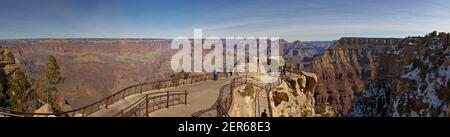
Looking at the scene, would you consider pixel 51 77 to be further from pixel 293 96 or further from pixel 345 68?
pixel 345 68

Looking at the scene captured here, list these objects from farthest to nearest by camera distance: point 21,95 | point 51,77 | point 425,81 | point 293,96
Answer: point 51,77 < point 21,95 < point 293,96 < point 425,81

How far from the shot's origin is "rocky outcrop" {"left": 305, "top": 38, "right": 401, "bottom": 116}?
4257 inches

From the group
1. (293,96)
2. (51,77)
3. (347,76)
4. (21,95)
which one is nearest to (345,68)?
(347,76)

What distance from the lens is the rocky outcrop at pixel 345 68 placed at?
10812cm

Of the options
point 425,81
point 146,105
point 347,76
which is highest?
point 425,81

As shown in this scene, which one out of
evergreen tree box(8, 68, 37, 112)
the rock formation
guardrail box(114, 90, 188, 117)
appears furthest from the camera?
evergreen tree box(8, 68, 37, 112)

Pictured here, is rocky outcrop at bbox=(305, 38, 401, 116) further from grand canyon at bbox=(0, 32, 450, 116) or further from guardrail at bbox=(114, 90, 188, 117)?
guardrail at bbox=(114, 90, 188, 117)

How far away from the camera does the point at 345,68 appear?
120 metres

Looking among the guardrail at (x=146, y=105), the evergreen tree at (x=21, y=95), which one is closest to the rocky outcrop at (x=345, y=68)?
A: the evergreen tree at (x=21, y=95)

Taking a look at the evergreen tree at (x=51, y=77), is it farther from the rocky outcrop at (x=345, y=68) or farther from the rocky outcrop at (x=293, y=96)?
the rocky outcrop at (x=345, y=68)

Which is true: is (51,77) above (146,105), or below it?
below

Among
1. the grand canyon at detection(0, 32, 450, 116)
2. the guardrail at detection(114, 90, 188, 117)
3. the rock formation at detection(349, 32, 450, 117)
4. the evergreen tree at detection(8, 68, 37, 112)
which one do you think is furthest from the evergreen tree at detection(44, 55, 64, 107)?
the rock formation at detection(349, 32, 450, 117)

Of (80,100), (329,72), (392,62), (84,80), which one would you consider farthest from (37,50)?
(392,62)
